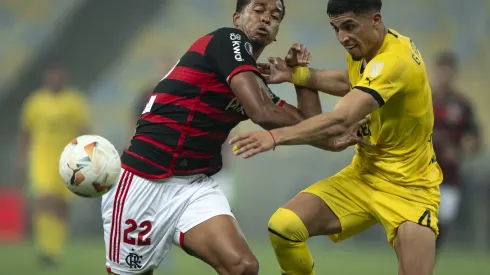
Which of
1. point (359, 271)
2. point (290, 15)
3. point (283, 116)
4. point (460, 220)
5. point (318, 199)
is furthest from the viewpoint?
point (290, 15)

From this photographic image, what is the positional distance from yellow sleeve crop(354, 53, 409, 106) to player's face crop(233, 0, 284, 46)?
76cm

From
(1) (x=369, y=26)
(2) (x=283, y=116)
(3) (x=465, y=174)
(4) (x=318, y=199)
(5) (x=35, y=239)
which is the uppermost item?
(1) (x=369, y=26)

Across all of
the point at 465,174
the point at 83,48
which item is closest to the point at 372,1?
the point at 465,174

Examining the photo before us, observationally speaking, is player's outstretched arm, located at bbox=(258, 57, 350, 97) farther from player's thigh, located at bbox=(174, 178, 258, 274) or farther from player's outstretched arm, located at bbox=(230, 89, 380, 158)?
player's thigh, located at bbox=(174, 178, 258, 274)

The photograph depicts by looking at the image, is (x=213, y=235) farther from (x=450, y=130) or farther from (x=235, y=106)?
(x=450, y=130)

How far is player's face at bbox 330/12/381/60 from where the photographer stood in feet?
19.3

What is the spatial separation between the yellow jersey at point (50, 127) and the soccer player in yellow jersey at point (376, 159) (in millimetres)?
6406

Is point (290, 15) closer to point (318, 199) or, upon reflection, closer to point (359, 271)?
point (359, 271)

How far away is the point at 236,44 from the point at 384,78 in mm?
959

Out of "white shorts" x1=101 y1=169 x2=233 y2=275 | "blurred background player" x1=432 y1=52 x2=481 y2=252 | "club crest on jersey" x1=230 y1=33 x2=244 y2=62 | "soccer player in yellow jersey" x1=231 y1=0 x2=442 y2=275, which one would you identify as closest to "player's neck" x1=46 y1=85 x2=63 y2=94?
"blurred background player" x1=432 y1=52 x2=481 y2=252

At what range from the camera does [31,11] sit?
16.0 metres

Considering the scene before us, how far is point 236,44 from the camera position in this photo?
576cm

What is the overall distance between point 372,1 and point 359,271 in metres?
5.56

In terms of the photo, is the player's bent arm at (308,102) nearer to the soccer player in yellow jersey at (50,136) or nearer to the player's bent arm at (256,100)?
the player's bent arm at (256,100)
